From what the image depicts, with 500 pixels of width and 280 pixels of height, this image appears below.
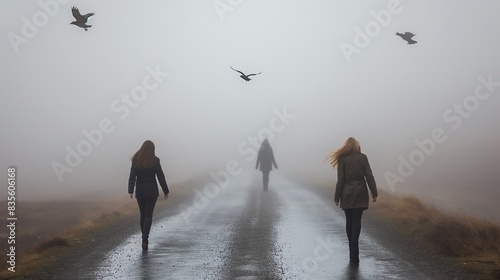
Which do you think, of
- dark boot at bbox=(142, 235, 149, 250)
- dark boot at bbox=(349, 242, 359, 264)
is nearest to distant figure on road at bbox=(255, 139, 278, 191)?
dark boot at bbox=(142, 235, 149, 250)

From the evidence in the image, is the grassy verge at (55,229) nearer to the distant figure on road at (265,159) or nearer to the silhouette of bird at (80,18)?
the distant figure on road at (265,159)

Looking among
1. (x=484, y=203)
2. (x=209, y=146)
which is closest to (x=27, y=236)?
(x=484, y=203)

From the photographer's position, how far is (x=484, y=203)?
28.2 m

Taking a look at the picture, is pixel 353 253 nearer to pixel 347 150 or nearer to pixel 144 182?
pixel 347 150

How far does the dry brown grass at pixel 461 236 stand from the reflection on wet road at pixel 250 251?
1.12 m

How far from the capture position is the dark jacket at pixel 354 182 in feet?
36.5

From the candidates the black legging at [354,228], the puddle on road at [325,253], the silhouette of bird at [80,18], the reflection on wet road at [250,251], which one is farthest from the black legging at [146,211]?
the silhouette of bird at [80,18]

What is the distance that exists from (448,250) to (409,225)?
13.2 ft

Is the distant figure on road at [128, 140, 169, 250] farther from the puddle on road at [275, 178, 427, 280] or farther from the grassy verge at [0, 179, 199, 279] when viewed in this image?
the puddle on road at [275, 178, 427, 280]

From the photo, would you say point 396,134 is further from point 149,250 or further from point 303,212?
point 149,250

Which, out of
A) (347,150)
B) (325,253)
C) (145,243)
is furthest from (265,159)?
(347,150)

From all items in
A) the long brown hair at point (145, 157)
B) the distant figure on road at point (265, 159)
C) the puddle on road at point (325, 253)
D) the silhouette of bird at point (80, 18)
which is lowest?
the puddle on road at point (325, 253)

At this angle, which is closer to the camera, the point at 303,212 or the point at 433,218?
the point at 433,218

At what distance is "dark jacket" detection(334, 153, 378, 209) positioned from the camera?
36.5 ft
